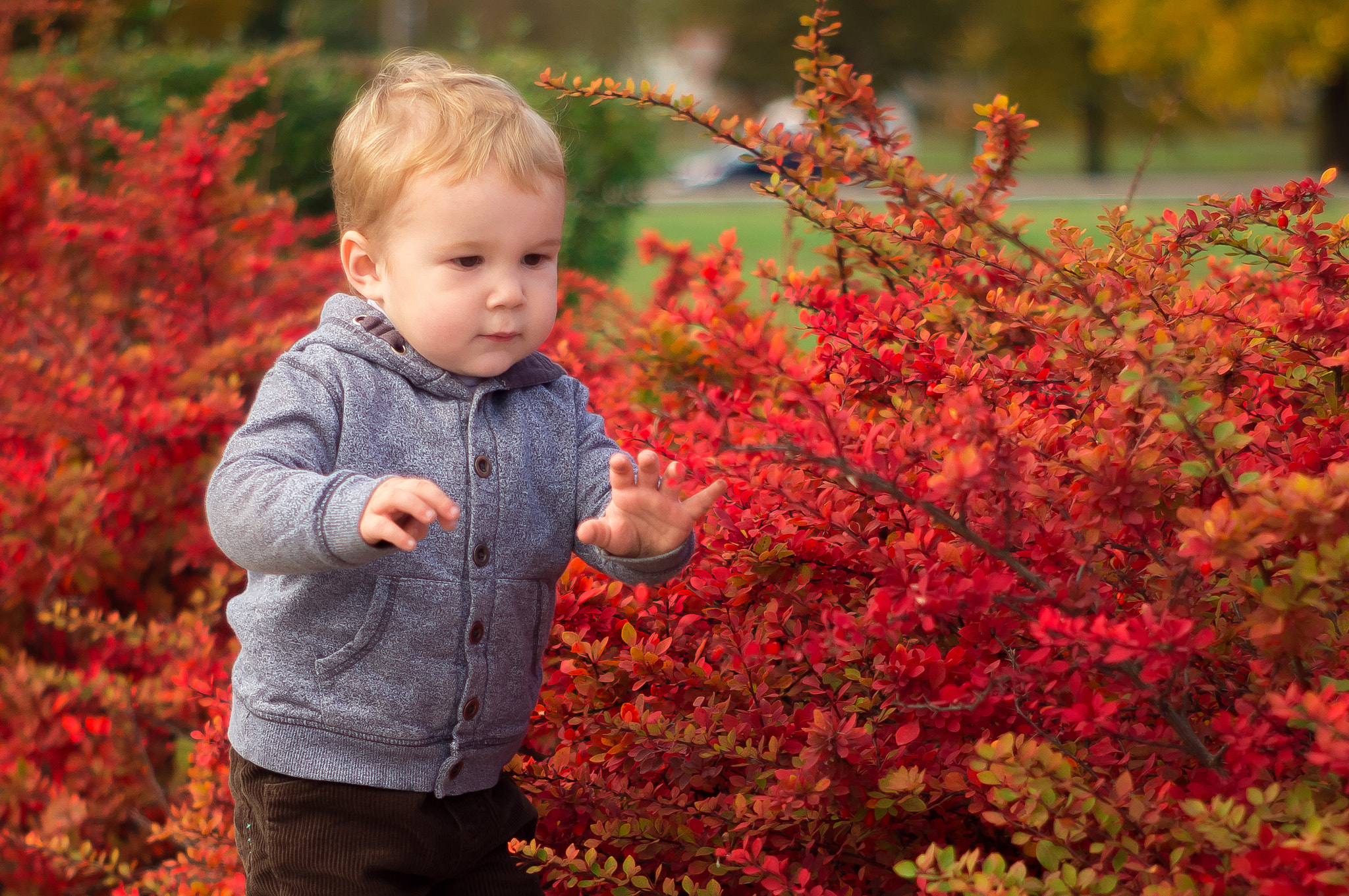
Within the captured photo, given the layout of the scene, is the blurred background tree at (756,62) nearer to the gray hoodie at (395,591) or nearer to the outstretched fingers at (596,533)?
the gray hoodie at (395,591)

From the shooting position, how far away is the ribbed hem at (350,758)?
1601 millimetres

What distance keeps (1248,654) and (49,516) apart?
96.8 inches

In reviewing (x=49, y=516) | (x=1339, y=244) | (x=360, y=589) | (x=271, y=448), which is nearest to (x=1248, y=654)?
(x=1339, y=244)

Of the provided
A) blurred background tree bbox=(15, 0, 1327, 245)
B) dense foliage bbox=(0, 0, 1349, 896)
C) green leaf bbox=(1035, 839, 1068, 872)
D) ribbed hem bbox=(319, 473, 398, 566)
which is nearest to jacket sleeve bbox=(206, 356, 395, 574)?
ribbed hem bbox=(319, 473, 398, 566)

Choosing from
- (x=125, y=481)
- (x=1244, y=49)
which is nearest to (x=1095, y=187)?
(x=1244, y=49)

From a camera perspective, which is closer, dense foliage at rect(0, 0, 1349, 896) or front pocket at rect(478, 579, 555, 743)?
dense foliage at rect(0, 0, 1349, 896)

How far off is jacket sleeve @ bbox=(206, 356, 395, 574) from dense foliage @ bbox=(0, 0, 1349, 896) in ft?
1.42

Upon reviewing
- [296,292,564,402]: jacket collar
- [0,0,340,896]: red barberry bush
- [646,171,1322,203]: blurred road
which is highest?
[296,292,564,402]: jacket collar

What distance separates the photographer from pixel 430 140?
63.2 inches

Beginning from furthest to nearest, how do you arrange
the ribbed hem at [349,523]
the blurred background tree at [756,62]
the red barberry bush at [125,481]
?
the blurred background tree at [756,62] → the red barberry bush at [125,481] → the ribbed hem at [349,523]

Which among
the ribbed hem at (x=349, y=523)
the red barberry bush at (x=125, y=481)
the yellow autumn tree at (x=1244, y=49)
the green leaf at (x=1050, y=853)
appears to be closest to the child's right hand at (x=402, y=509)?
the ribbed hem at (x=349, y=523)

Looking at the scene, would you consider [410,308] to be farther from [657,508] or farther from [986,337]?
[986,337]

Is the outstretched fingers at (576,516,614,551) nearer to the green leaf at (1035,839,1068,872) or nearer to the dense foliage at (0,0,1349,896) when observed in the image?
the dense foliage at (0,0,1349,896)

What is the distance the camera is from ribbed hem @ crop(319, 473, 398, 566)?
136 centimetres
